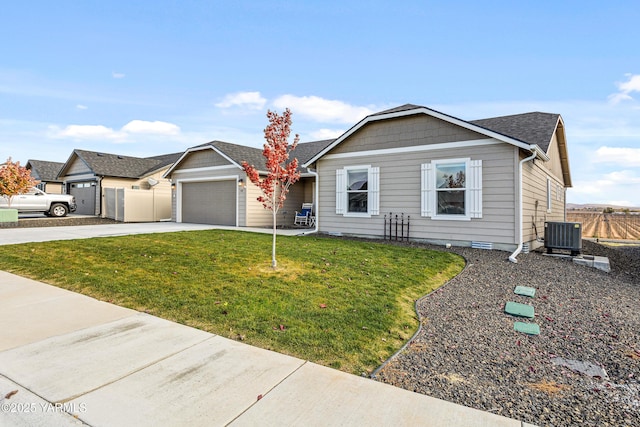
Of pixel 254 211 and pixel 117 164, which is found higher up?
pixel 117 164

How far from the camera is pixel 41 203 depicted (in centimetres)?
1812

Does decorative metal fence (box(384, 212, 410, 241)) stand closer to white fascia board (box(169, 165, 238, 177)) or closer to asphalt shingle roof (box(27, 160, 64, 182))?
white fascia board (box(169, 165, 238, 177))

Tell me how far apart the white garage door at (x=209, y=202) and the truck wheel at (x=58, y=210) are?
7.99 metres

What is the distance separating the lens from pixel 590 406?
2330mm

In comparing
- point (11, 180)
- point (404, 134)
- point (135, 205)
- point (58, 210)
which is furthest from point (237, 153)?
point (58, 210)

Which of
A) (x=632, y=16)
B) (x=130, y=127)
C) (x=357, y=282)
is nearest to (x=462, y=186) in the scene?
(x=357, y=282)

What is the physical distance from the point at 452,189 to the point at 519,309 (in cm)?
492

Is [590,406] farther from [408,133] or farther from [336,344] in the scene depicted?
[408,133]

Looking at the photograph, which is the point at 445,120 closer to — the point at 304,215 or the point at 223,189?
the point at 304,215

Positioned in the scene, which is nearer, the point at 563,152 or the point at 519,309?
the point at 519,309

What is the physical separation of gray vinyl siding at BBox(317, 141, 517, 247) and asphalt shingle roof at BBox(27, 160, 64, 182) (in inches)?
990

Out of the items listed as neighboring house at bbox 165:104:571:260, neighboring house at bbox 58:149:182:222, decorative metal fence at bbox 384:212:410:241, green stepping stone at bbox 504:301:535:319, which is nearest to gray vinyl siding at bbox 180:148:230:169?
neighboring house at bbox 58:149:182:222

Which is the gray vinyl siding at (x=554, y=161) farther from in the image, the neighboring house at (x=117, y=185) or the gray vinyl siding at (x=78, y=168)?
the gray vinyl siding at (x=78, y=168)

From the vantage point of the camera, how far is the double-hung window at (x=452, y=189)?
28.1 feet
